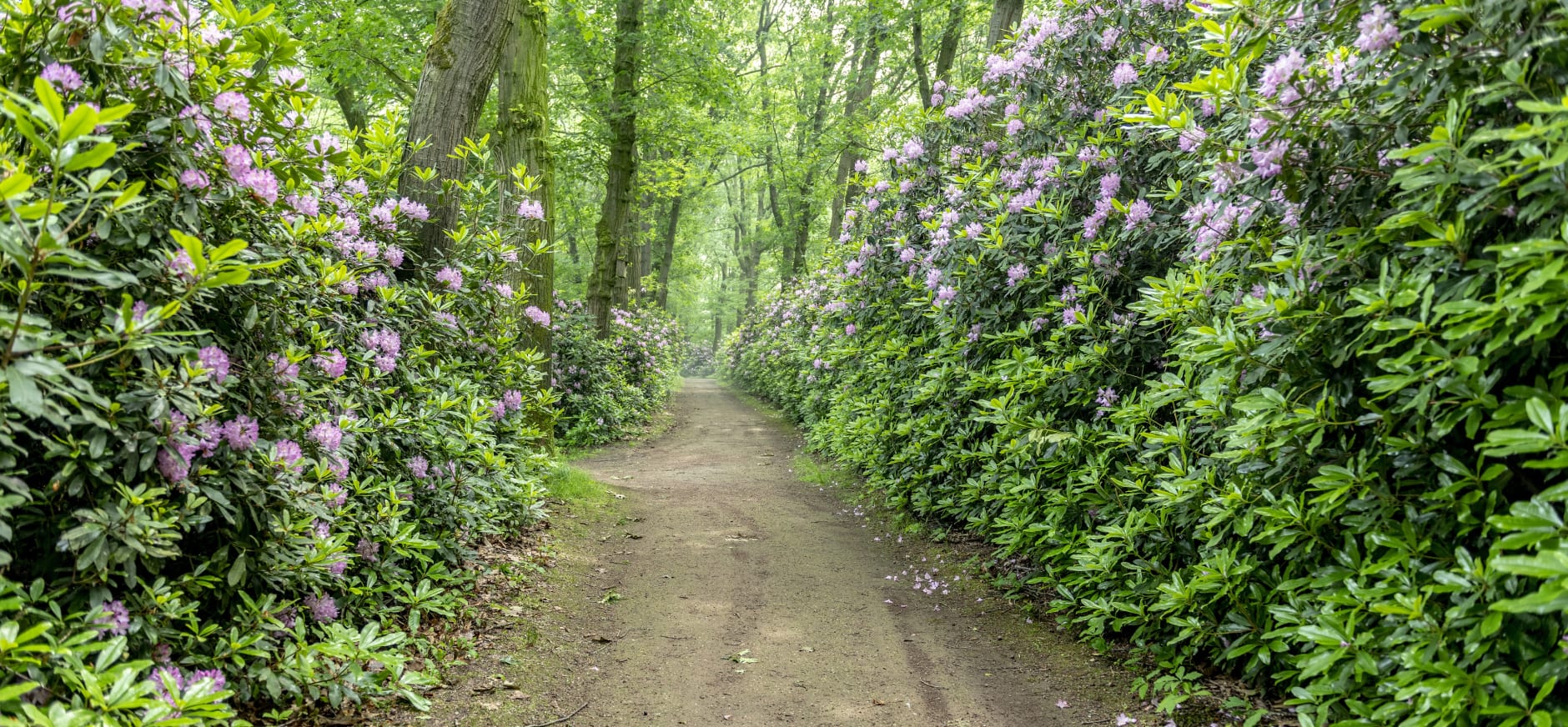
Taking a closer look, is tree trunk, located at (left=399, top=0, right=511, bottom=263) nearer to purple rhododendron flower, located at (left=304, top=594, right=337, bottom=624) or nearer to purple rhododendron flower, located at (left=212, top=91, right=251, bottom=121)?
purple rhododendron flower, located at (left=212, top=91, right=251, bottom=121)

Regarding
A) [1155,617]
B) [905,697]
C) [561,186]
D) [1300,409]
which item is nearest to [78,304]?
[905,697]

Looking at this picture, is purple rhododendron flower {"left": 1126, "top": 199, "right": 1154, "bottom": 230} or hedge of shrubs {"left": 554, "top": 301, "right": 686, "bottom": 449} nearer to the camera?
purple rhododendron flower {"left": 1126, "top": 199, "right": 1154, "bottom": 230}

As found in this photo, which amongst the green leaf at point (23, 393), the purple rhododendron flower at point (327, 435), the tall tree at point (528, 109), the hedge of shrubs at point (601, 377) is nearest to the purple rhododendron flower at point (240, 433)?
the purple rhododendron flower at point (327, 435)

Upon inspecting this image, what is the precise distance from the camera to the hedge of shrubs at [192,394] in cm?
200

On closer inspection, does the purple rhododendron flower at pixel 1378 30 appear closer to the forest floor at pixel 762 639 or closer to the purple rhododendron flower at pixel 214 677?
the forest floor at pixel 762 639

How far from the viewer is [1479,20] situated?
210 cm

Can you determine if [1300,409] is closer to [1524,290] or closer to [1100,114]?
[1524,290]

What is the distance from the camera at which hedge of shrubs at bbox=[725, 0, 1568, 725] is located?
2.03m

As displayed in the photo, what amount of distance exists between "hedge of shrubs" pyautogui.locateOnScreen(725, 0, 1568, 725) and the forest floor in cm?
49

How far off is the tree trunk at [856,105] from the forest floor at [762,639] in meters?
7.76

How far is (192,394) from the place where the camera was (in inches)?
93.4

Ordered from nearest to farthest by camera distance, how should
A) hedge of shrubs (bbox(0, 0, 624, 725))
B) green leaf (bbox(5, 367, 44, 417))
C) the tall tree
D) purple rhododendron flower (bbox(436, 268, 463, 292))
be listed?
green leaf (bbox(5, 367, 44, 417)), hedge of shrubs (bbox(0, 0, 624, 725)), purple rhododendron flower (bbox(436, 268, 463, 292)), the tall tree

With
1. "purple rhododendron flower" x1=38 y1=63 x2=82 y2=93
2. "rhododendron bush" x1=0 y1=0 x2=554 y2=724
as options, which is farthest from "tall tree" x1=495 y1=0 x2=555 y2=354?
"purple rhododendron flower" x1=38 y1=63 x2=82 y2=93

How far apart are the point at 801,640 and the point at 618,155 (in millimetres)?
9441
